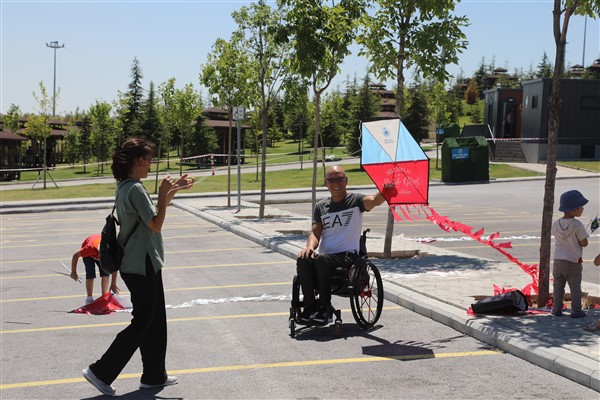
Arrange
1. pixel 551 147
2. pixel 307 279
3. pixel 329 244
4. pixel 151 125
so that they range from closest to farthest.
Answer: pixel 307 279
pixel 329 244
pixel 551 147
pixel 151 125

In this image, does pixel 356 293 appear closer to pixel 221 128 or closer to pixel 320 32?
pixel 320 32

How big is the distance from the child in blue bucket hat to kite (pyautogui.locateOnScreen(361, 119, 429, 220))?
141 centimetres

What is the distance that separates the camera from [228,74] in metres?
23.5

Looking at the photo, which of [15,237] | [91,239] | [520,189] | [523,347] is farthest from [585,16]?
[520,189]

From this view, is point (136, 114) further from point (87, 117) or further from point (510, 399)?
point (510, 399)

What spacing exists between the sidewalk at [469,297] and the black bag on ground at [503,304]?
0.32ft

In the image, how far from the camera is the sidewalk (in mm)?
6055

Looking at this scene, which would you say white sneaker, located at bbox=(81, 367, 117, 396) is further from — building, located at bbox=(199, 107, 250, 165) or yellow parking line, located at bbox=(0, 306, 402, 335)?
building, located at bbox=(199, 107, 250, 165)

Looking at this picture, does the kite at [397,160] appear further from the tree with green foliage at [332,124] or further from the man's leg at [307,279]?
the tree with green foliage at [332,124]

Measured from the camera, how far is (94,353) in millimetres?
6742

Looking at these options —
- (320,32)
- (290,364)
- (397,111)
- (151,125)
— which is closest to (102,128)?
(151,125)

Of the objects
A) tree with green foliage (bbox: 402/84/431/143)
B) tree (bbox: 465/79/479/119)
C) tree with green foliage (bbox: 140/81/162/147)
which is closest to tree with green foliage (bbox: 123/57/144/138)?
tree with green foliage (bbox: 140/81/162/147)

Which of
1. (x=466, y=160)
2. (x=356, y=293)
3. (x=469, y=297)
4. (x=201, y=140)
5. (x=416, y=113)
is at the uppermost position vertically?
(x=416, y=113)

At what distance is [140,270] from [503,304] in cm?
386
